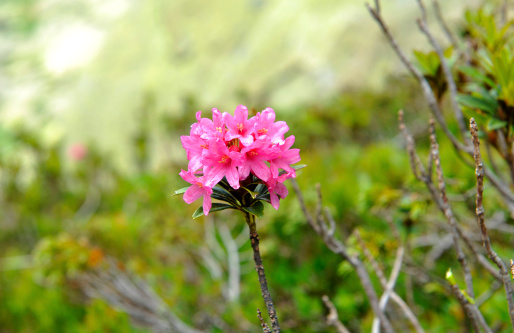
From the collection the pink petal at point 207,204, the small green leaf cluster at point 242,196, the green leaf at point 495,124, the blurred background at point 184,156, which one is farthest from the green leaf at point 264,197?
the blurred background at point 184,156

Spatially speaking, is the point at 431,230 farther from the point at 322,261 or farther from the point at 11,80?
→ the point at 11,80

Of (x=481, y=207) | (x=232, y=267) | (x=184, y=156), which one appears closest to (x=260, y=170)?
(x=481, y=207)

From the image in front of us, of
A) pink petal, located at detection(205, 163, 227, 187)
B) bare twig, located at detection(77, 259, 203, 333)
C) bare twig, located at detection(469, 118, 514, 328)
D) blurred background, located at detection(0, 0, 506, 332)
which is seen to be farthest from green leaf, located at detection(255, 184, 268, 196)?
bare twig, located at detection(77, 259, 203, 333)

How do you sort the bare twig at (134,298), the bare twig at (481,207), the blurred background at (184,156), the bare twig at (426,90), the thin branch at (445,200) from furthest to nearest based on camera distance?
the blurred background at (184,156), the bare twig at (134,298), the bare twig at (426,90), the thin branch at (445,200), the bare twig at (481,207)

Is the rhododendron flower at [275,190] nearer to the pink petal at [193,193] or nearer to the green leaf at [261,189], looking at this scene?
the green leaf at [261,189]

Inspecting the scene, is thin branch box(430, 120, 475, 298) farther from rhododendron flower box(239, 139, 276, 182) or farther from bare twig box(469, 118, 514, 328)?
rhododendron flower box(239, 139, 276, 182)

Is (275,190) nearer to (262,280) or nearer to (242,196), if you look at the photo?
(242,196)
